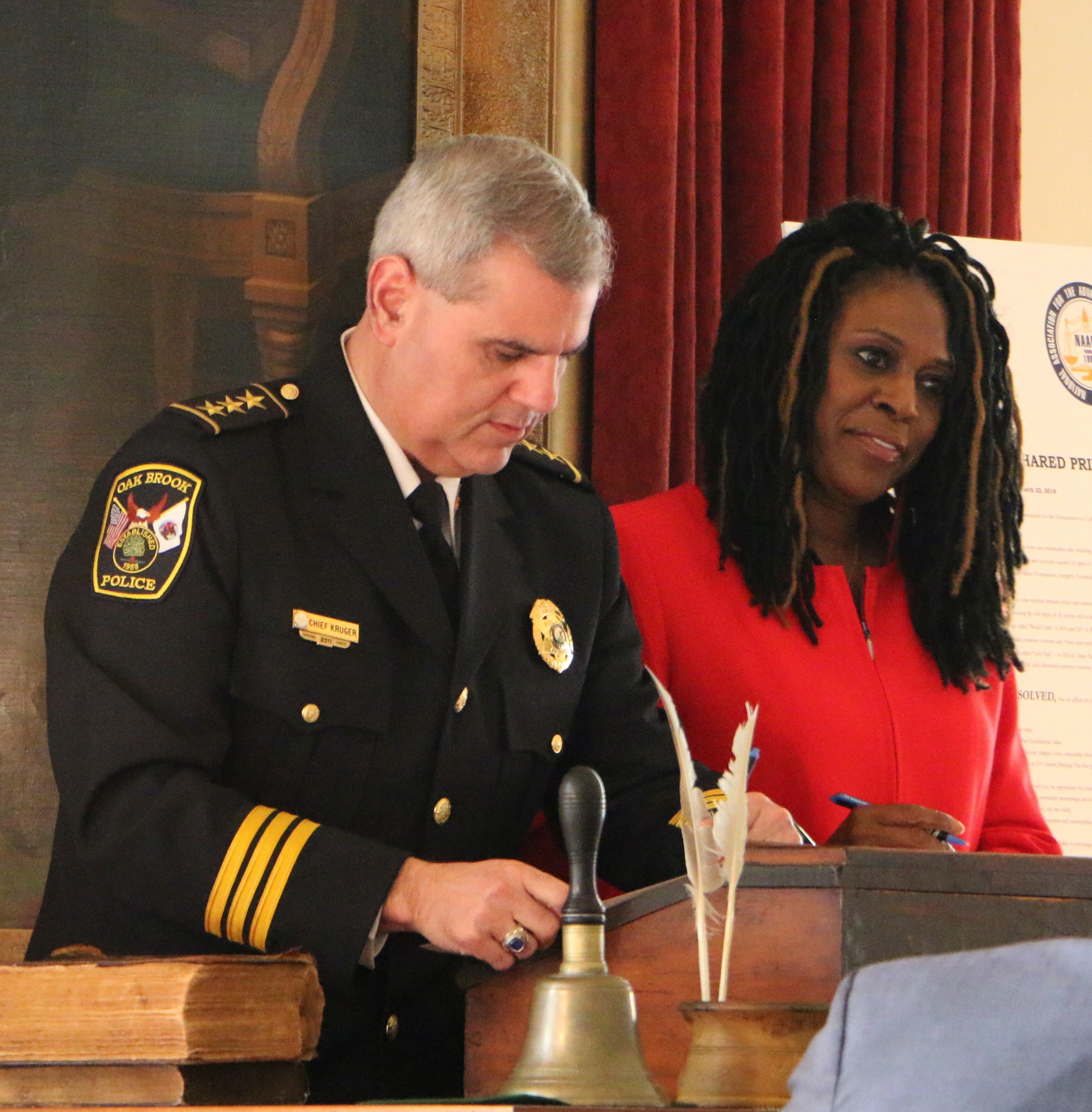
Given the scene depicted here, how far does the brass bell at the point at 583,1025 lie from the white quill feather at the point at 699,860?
0.06 metres

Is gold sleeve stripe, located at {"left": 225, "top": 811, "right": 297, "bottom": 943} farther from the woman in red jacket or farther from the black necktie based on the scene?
the woman in red jacket

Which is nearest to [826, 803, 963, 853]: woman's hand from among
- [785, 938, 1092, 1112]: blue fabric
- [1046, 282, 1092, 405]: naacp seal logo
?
[785, 938, 1092, 1112]: blue fabric

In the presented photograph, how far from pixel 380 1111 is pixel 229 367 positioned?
1685mm

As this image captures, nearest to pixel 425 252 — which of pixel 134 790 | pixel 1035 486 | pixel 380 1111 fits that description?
pixel 134 790

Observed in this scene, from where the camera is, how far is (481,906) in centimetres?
142

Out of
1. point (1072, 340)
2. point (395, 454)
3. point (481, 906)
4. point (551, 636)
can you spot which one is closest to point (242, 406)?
point (395, 454)

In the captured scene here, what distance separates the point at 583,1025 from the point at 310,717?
25.1 inches

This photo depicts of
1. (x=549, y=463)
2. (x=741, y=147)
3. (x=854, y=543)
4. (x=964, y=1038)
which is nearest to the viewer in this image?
(x=964, y=1038)

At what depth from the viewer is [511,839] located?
194cm

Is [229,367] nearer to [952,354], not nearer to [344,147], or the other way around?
[344,147]

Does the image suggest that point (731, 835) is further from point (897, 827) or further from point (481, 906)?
point (897, 827)

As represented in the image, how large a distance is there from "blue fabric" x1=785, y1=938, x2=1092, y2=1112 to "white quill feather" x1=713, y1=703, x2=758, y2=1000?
0.64 meters

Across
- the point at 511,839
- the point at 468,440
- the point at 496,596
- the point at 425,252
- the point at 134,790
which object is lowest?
the point at 511,839

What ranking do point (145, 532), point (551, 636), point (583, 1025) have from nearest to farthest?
point (583, 1025) → point (145, 532) → point (551, 636)
